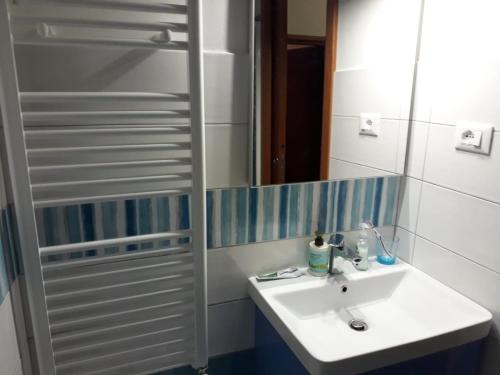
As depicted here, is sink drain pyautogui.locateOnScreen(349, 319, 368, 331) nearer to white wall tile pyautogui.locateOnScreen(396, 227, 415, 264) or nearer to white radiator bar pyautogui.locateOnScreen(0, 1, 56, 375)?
white wall tile pyautogui.locateOnScreen(396, 227, 415, 264)

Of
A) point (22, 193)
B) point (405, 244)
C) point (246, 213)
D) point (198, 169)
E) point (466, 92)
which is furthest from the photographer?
point (405, 244)

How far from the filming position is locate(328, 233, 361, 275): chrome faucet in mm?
1397

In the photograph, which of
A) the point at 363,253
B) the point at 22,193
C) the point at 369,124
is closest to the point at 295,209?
the point at 363,253

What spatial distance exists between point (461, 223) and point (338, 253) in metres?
0.43

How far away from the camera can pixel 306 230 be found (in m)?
1.44

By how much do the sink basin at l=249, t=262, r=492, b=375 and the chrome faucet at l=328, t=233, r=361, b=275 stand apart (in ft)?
0.10

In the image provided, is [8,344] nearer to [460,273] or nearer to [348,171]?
[348,171]

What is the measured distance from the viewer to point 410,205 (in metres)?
1.50

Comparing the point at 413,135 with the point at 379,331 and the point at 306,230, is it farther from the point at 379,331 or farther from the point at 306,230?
the point at 379,331

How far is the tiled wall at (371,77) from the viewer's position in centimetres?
141

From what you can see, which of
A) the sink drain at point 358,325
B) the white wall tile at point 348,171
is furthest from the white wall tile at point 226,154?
the sink drain at point 358,325

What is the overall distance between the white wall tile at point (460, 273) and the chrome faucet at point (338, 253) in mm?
241

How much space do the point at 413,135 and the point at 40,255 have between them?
130 cm

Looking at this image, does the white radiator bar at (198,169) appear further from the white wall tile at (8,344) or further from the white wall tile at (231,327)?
the white wall tile at (8,344)
